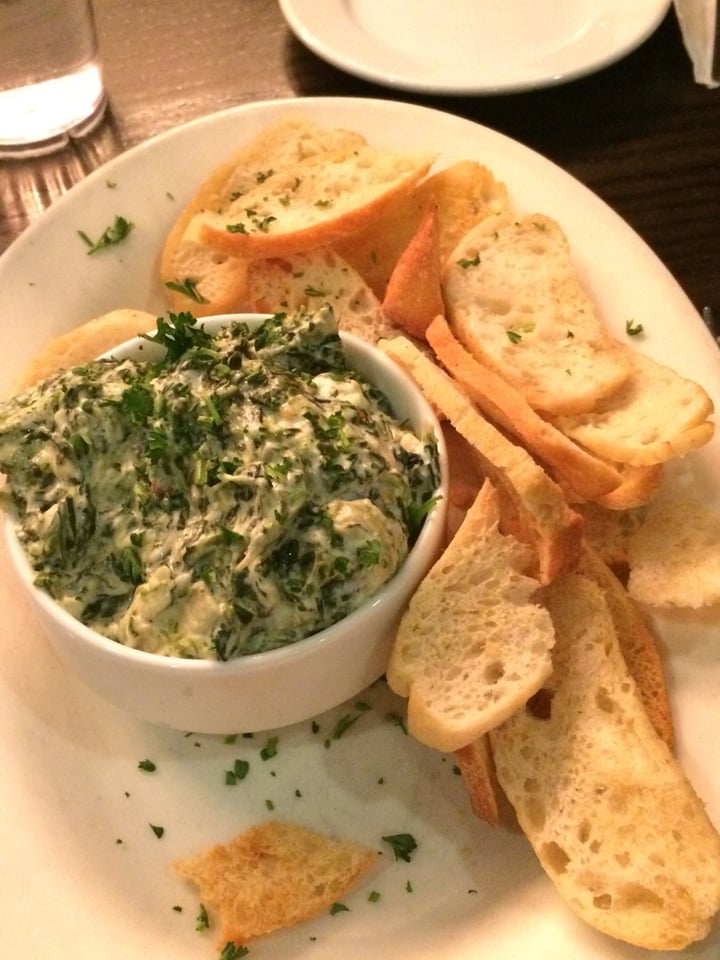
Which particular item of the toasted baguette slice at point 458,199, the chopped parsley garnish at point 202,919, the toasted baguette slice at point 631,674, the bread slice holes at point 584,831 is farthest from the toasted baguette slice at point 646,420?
the chopped parsley garnish at point 202,919

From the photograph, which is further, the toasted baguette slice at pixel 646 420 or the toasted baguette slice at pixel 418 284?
the toasted baguette slice at pixel 418 284

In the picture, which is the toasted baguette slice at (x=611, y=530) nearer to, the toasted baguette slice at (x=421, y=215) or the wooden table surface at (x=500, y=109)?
the toasted baguette slice at (x=421, y=215)

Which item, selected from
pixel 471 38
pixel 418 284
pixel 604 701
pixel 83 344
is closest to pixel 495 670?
pixel 604 701

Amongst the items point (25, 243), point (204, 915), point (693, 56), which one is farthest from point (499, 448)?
point (693, 56)

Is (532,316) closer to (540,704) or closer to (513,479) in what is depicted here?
(513,479)

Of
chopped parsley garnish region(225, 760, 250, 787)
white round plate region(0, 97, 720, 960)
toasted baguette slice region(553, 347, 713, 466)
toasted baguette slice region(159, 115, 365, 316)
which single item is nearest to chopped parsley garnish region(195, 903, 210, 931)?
white round plate region(0, 97, 720, 960)
